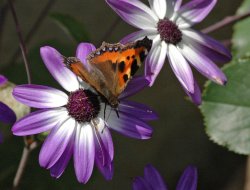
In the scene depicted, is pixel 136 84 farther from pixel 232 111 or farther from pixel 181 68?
pixel 232 111

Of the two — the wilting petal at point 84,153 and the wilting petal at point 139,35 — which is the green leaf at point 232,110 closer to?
the wilting petal at point 139,35

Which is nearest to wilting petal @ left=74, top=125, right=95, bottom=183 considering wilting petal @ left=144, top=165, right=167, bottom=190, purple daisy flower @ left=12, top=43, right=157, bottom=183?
purple daisy flower @ left=12, top=43, right=157, bottom=183

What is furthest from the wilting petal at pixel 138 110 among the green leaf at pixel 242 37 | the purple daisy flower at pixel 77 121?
the green leaf at pixel 242 37

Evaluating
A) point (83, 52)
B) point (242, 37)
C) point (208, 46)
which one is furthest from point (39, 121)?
point (242, 37)

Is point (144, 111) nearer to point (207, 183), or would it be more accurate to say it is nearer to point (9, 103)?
point (9, 103)

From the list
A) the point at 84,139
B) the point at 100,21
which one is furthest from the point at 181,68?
the point at 100,21

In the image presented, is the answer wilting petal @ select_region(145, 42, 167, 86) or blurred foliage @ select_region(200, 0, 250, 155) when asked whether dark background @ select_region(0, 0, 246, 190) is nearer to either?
blurred foliage @ select_region(200, 0, 250, 155)
